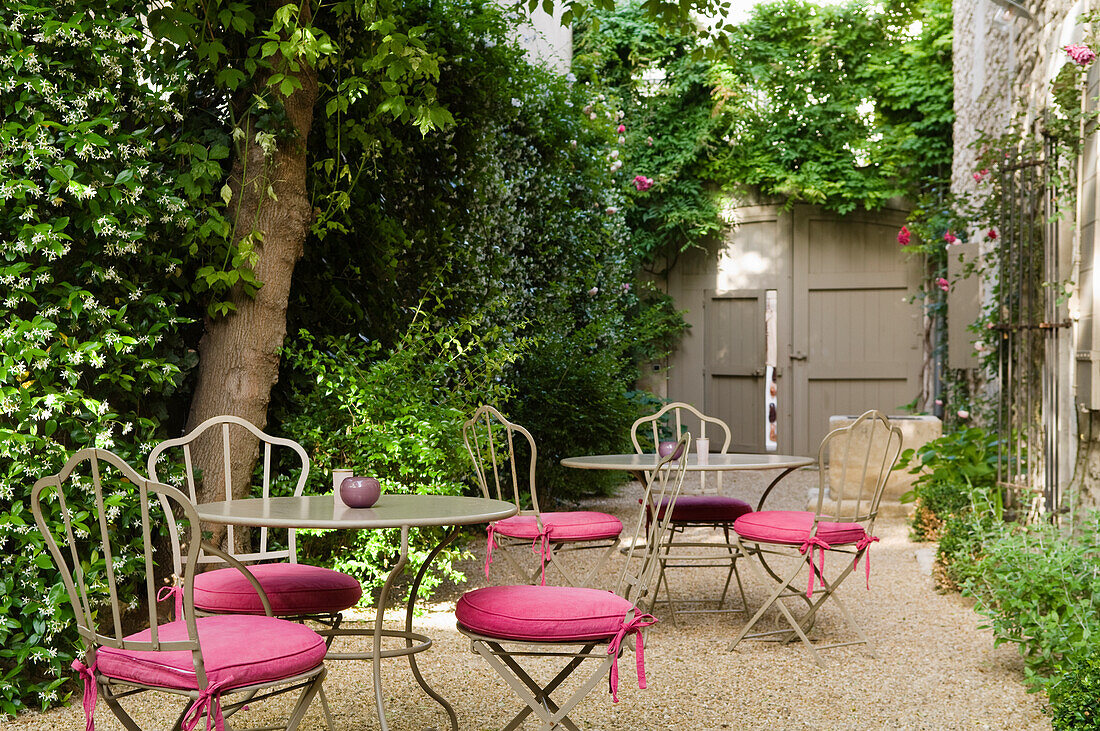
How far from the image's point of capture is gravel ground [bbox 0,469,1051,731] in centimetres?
281

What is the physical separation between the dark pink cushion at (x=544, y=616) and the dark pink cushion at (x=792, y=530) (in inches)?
51.7

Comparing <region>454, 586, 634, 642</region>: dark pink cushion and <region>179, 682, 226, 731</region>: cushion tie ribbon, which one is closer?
<region>179, 682, 226, 731</region>: cushion tie ribbon

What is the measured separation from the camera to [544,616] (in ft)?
7.30

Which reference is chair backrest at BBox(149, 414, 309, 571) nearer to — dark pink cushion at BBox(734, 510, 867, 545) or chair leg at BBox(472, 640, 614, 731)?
chair leg at BBox(472, 640, 614, 731)

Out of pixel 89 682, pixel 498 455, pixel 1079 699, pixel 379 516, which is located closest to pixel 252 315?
pixel 498 455

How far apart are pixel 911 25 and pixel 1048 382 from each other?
5.93m

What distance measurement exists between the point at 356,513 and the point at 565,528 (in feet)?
4.50

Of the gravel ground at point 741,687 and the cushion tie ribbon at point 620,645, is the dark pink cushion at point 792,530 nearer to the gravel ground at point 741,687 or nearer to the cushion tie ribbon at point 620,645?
the gravel ground at point 741,687

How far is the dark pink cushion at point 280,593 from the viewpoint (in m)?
2.53

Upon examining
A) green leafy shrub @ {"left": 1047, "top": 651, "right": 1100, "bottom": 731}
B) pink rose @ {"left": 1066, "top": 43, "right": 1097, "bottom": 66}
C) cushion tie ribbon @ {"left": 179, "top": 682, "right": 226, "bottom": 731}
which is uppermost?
pink rose @ {"left": 1066, "top": 43, "right": 1097, "bottom": 66}

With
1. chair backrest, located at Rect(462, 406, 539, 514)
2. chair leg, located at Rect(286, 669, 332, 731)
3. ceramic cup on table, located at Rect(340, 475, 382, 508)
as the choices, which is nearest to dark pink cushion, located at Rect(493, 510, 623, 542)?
chair backrest, located at Rect(462, 406, 539, 514)

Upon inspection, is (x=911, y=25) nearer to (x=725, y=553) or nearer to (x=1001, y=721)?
(x=725, y=553)

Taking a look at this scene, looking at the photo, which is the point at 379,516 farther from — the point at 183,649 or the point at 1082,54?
the point at 1082,54

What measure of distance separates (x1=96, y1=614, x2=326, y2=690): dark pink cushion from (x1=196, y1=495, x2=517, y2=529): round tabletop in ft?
0.76
